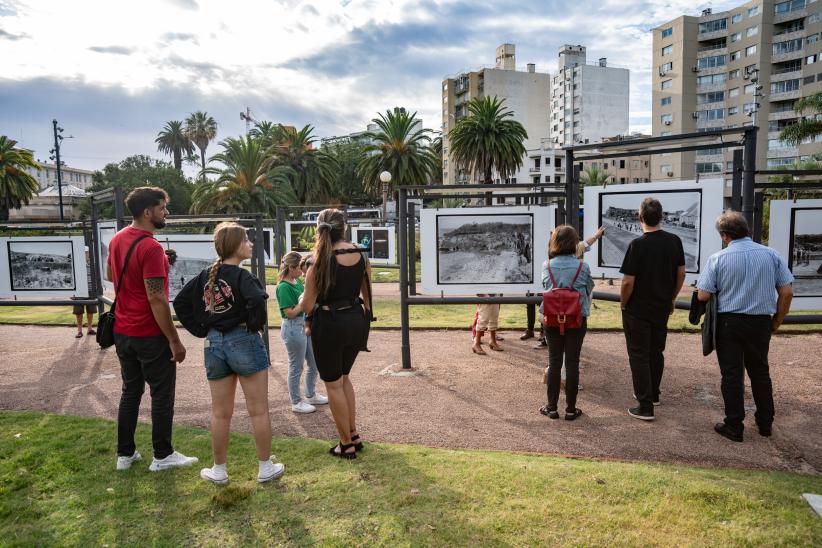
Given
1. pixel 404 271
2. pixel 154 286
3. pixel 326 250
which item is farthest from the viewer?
pixel 404 271

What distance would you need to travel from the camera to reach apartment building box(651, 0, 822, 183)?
6225 centimetres

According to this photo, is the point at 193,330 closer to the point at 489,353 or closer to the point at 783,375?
the point at 489,353

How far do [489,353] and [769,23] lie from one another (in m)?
75.5

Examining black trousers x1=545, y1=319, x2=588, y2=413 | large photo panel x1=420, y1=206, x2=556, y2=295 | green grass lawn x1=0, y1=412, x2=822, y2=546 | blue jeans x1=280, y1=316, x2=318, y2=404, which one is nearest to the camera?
green grass lawn x1=0, y1=412, x2=822, y2=546

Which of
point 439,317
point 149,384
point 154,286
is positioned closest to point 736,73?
point 439,317

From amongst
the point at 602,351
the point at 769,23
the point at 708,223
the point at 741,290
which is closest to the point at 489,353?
the point at 602,351

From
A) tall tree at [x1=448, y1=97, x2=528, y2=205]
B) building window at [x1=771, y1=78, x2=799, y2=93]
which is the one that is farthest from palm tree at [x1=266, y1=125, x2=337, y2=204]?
building window at [x1=771, y1=78, x2=799, y2=93]

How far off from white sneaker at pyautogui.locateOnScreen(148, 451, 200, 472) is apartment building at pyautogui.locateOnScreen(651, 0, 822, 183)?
6620 cm

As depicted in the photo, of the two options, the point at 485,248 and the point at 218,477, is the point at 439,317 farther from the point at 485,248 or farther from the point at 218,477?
the point at 218,477

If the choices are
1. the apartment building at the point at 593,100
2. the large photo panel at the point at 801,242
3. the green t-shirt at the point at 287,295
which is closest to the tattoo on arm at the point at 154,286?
the green t-shirt at the point at 287,295

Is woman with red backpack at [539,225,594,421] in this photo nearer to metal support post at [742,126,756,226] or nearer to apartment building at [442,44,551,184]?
metal support post at [742,126,756,226]

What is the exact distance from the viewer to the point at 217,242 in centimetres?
380

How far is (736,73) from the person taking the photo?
68.2 metres

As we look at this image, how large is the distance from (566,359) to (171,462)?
139 inches
